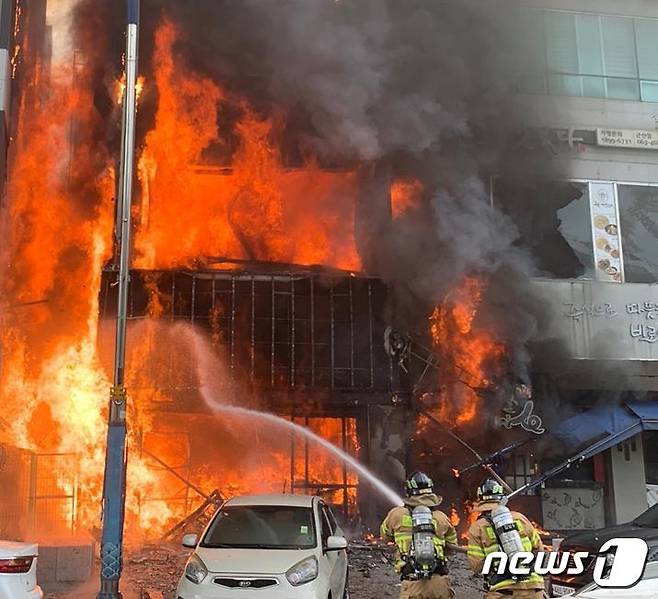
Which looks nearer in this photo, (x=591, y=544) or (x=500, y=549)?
(x=500, y=549)

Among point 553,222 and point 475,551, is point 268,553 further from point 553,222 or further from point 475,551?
point 553,222

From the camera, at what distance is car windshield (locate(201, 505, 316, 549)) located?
720 cm

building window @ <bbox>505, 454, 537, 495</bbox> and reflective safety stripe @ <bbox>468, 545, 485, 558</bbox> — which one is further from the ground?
reflective safety stripe @ <bbox>468, 545, 485, 558</bbox>

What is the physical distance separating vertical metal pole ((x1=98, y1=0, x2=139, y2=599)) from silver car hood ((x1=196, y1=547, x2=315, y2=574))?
1.49 m

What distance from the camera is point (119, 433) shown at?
8375 mm

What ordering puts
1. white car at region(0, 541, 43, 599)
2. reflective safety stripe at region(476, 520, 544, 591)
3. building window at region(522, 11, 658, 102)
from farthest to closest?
building window at region(522, 11, 658, 102) < reflective safety stripe at region(476, 520, 544, 591) < white car at region(0, 541, 43, 599)

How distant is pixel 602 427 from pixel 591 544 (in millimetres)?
6839

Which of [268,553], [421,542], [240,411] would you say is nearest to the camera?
[421,542]

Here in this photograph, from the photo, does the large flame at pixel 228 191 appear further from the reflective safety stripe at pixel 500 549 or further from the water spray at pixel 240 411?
the reflective safety stripe at pixel 500 549

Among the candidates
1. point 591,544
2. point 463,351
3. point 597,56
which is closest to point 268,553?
point 591,544

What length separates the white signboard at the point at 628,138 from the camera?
638 inches

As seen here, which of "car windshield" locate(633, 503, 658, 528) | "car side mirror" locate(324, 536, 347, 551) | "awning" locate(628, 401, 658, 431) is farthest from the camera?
"awning" locate(628, 401, 658, 431)

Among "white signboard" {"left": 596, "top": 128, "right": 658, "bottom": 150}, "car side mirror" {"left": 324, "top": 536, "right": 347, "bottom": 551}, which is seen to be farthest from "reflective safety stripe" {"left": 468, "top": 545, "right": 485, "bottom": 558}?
"white signboard" {"left": 596, "top": 128, "right": 658, "bottom": 150}

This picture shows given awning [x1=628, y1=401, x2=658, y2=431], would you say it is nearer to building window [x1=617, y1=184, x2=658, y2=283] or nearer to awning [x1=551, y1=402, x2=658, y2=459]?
awning [x1=551, y1=402, x2=658, y2=459]
